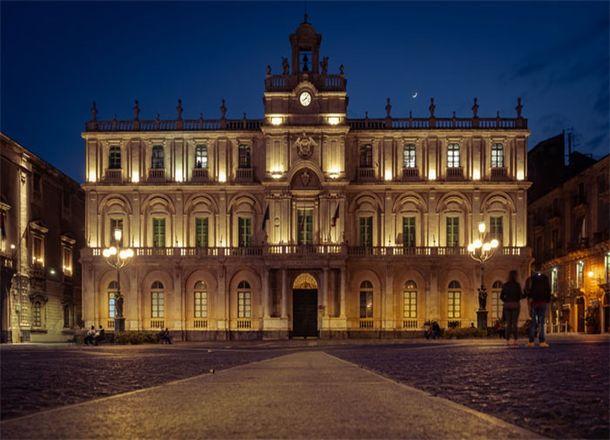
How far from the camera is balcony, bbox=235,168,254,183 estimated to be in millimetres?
51531

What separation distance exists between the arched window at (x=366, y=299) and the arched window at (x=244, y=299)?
706 centimetres

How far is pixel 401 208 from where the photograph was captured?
5116cm

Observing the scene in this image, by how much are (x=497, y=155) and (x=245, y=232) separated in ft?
55.8

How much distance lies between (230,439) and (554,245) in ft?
189

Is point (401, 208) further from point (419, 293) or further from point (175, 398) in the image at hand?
point (175, 398)

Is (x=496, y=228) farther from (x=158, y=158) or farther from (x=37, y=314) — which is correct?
(x=37, y=314)

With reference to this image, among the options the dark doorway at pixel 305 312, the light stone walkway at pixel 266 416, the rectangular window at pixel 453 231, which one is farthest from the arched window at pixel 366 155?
the light stone walkway at pixel 266 416

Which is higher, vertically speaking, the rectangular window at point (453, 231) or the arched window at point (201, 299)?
the rectangular window at point (453, 231)

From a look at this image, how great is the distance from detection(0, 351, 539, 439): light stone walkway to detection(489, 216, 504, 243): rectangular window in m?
44.4

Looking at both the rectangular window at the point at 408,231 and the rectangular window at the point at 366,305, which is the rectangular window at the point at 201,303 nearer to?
the rectangular window at the point at 366,305

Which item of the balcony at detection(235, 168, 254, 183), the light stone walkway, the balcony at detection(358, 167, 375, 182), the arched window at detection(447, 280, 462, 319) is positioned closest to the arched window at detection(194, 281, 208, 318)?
the balcony at detection(235, 168, 254, 183)

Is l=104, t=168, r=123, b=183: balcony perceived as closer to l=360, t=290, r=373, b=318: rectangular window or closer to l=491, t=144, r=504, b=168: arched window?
l=360, t=290, r=373, b=318: rectangular window

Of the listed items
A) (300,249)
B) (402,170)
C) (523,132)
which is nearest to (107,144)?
(300,249)

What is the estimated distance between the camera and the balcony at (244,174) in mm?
51531
